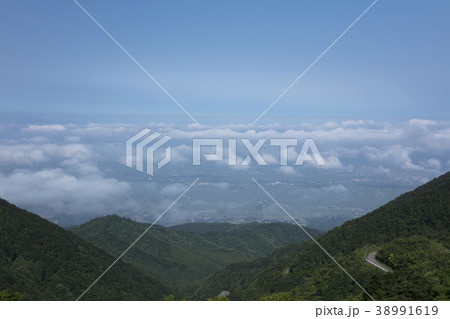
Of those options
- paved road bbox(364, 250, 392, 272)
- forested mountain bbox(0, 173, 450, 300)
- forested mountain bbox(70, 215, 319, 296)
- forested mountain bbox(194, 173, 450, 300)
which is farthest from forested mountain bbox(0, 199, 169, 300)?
paved road bbox(364, 250, 392, 272)

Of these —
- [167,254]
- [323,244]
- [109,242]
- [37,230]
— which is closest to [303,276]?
[323,244]

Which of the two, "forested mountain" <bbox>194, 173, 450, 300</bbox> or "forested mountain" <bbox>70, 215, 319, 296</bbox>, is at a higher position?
"forested mountain" <bbox>194, 173, 450, 300</bbox>

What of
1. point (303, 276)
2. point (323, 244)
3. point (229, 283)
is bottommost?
point (229, 283)

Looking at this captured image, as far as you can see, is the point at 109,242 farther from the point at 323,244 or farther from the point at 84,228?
the point at 323,244

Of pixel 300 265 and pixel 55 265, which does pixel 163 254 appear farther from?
pixel 300 265

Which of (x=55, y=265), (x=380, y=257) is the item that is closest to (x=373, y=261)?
(x=380, y=257)

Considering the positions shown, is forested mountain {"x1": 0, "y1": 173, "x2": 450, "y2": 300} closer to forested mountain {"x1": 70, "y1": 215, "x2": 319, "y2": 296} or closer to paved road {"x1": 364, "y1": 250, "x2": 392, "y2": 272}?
paved road {"x1": 364, "y1": 250, "x2": 392, "y2": 272}
